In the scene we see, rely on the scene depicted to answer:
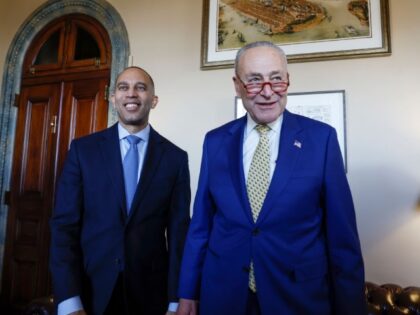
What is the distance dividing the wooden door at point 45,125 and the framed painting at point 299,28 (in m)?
0.95

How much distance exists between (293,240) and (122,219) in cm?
69

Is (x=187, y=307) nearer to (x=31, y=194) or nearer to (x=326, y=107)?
(x=326, y=107)

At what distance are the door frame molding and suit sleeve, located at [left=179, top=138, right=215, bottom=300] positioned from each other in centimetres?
209

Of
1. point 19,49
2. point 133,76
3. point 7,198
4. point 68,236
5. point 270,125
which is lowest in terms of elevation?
point 68,236

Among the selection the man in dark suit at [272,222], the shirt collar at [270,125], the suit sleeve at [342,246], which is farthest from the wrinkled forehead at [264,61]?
the suit sleeve at [342,246]

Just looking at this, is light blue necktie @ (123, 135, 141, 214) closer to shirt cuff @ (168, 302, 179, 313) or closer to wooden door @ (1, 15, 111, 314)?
shirt cuff @ (168, 302, 179, 313)

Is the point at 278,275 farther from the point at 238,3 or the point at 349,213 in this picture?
the point at 238,3

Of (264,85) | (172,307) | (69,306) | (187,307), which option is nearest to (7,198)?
(69,306)

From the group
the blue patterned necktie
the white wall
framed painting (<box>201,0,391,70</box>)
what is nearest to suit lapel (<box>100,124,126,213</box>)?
the blue patterned necktie

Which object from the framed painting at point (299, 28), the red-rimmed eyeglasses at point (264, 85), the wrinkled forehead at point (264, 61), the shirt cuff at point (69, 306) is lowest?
the shirt cuff at point (69, 306)

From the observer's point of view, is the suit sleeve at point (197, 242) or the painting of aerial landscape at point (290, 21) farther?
the painting of aerial landscape at point (290, 21)

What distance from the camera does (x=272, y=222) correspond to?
107 centimetres

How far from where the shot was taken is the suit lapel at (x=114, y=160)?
4.64 ft

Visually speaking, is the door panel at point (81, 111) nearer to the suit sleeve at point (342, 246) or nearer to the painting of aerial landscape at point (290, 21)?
the painting of aerial landscape at point (290, 21)
